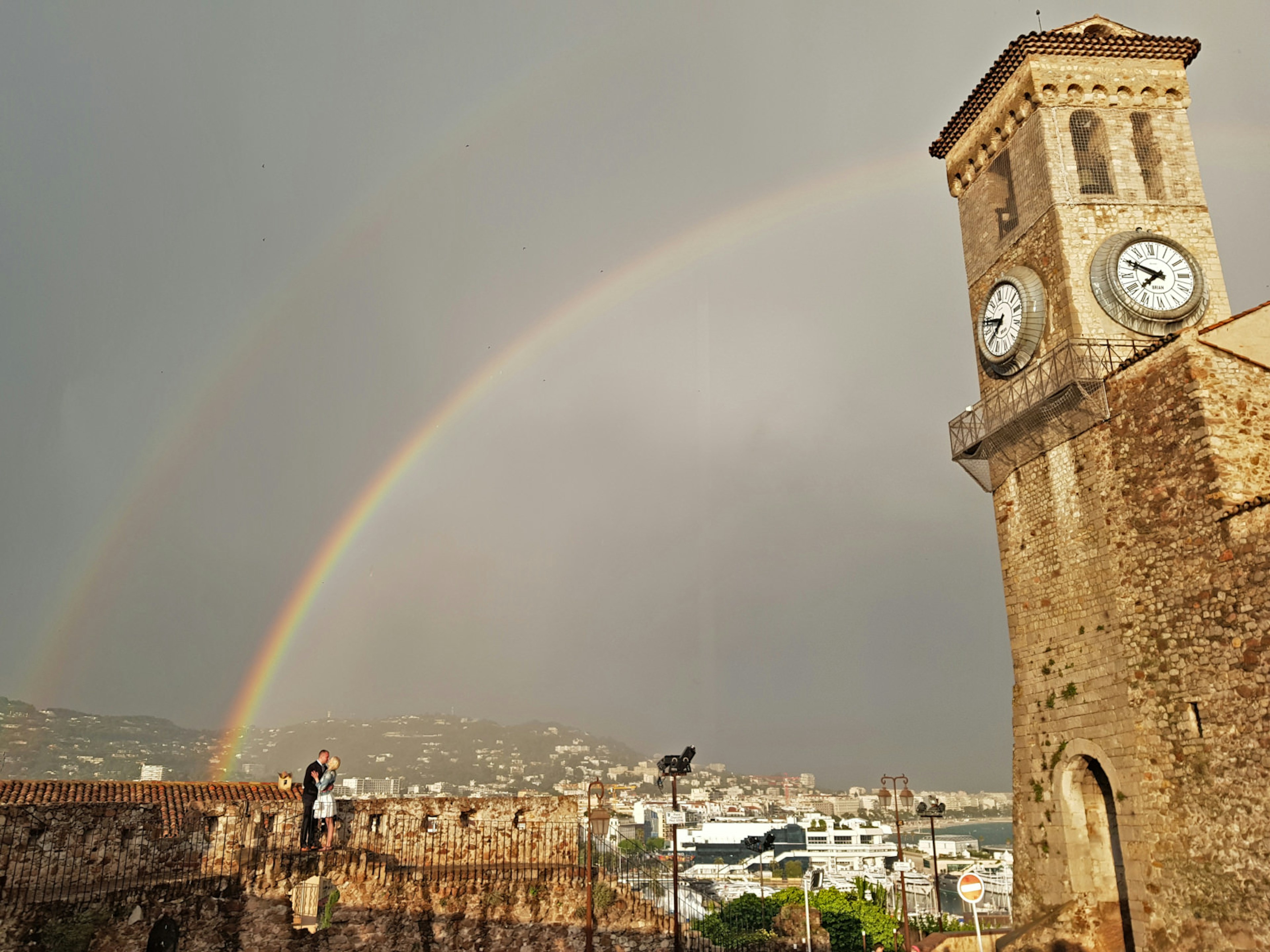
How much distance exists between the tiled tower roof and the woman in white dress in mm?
4879

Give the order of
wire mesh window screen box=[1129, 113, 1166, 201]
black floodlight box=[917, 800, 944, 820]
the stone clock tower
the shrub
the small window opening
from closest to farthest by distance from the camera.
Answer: the stone clock tower → the small window opening → the shrub → wire mesh window screen box=[1129, 113, 1166, 201] → black floodlight box=[917, 800, 944, 820]

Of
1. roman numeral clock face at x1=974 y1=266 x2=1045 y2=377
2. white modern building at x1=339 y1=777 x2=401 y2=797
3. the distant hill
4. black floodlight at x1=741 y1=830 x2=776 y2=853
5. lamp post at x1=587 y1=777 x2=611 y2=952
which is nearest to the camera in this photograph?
lamp post at x1=587 y1=777 x2=611 y2=952

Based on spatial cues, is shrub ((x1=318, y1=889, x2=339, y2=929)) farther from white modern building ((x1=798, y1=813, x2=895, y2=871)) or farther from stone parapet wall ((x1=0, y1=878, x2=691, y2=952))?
white modern building ((x1=798, y1=813, x2=895, y2=871))

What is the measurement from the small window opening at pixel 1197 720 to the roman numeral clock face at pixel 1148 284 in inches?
320

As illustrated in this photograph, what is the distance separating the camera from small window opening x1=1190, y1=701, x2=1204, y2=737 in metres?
14.0

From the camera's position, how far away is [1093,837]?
16891 mm

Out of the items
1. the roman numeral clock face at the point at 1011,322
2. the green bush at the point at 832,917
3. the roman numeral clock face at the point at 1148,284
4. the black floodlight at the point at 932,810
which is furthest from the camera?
the green bush at the point at 832,917

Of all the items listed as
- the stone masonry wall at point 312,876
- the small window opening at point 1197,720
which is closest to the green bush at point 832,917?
the stone masonry wall at point 312,876

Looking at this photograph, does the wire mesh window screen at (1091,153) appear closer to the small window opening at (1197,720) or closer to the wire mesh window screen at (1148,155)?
the wire mesh window screen at (1148,155)

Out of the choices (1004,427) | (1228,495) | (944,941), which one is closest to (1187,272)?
(1004,427)

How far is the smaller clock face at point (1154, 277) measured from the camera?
18.4 metres

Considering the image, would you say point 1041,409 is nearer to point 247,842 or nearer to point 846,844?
point 247,842

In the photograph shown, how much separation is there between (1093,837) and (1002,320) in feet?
37.8

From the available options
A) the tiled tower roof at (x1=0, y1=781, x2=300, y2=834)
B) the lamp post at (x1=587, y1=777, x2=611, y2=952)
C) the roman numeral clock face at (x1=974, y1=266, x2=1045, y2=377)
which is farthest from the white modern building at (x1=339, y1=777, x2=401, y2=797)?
the roman numeral clock face at (x1=974, y1=266, x2=1045, y2=377)
